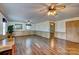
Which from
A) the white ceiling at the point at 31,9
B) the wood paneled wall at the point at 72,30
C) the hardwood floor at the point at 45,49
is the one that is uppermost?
the white ceiling at the point at 31,9

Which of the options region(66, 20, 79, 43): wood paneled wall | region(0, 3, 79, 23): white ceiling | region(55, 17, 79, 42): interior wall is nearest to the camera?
region(0, 3, 79, 23): white ceiling

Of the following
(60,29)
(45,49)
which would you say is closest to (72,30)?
(60,29)

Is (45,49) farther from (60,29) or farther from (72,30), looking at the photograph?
(60,29)

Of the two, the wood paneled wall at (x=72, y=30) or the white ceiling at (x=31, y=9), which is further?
the wood paneled wall at (x=72, y=30)

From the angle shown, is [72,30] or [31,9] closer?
[31,9]

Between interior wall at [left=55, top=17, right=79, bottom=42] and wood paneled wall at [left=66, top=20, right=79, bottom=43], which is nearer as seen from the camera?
wood paneled wall at [left=66, top=20, right=79, bottom=43]

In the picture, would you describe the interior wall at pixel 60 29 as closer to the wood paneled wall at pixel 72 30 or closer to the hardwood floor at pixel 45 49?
the wood paneled wall at pixel 72 30

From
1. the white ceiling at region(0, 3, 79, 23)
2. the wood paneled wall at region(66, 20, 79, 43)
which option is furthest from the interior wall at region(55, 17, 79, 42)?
the white ceiling at region(0, 3, 79, 23)

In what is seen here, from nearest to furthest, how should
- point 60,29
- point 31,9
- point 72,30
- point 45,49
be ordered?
point 45,49 < point 31,9 < point 72,30 < point 60,29

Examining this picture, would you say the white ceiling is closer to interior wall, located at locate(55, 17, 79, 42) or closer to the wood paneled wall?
the wood paneled wall

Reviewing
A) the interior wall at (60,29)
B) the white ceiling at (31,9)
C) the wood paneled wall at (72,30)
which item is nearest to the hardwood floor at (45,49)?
the wood paneled wall at (72,30)

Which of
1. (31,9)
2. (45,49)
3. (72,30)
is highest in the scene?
(31,9)

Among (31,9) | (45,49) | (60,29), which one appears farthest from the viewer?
(60,29)
